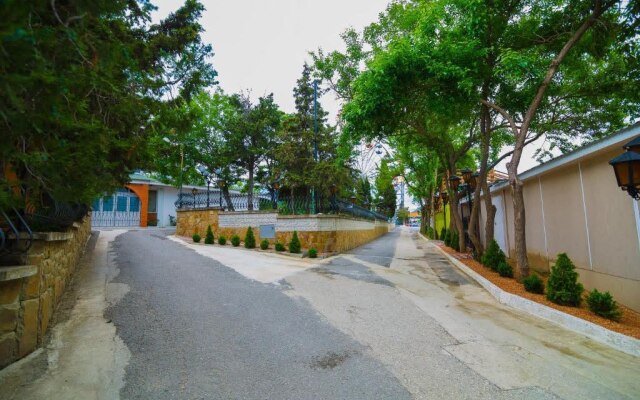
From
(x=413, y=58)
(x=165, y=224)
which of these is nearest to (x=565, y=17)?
(x=413, y=58)

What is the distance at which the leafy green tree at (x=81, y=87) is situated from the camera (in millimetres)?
1680

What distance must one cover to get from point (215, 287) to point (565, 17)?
9599mm

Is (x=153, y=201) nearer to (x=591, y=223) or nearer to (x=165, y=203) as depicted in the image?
(x=165, y=203)

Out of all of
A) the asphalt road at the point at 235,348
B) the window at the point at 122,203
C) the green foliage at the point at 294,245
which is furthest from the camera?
the window at the point at 122,203

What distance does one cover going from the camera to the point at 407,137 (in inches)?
544

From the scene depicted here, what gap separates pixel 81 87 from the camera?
305 centimetres

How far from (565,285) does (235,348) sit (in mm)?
5547

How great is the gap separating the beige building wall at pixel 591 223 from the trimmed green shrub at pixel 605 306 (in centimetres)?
133

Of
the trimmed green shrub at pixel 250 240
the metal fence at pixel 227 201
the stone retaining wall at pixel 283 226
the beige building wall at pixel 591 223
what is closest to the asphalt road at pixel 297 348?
the beige building wall at pixel 591 223

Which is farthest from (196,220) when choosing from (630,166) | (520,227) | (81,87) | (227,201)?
(630,166)

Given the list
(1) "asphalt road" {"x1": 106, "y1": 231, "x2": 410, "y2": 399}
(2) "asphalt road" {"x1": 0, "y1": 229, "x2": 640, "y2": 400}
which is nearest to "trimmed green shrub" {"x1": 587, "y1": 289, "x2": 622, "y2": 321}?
(2) "asphalt road" {"x1": 0, "y1": 229, "x2": 640, "y2": 400}

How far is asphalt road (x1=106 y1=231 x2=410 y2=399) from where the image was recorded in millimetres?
2883

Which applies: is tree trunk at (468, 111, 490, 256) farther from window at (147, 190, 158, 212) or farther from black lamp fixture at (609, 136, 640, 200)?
window at (147, 190, 158, 212)

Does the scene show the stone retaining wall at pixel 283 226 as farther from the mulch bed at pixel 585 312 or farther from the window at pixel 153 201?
the window at pixel 153 201
